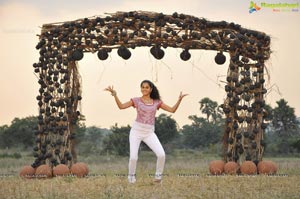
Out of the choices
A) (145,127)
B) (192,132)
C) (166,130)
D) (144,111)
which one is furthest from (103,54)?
(192,132)

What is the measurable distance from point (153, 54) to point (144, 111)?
255 centimetres

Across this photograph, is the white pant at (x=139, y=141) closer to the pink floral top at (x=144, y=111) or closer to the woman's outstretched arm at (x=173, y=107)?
the pink floral top at (x=144, y=111)

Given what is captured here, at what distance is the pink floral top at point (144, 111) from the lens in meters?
9.19

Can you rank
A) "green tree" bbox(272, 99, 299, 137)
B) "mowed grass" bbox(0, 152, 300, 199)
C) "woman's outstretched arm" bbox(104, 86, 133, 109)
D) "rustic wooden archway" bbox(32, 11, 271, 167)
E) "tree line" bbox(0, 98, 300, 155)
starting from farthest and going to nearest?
"green tree" bbox(272, 99, 299, 137), "tree line" bbox(0, 98, 300, 155), "rustic wooden archway" bbox(32, 11, 271, 167), "woman's outstretched arm" bbox(104, 86, 133, 109), "mowed grass" bbox(0, 152, 300, 199)

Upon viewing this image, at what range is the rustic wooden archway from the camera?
11.4 m

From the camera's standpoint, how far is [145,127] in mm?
9148

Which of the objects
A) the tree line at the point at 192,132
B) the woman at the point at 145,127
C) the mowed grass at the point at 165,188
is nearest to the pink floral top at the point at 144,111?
the woman at the point at 145,127

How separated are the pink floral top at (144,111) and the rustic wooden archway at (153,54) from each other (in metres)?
2.28

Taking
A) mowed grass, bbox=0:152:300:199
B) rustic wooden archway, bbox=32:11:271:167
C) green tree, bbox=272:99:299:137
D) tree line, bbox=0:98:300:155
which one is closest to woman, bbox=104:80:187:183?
mowed grass, bbox=0:152:300:199

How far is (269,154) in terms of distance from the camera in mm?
26359

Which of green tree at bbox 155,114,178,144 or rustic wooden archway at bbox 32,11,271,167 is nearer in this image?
rustic wooden archway at bbox 32,11,271,167

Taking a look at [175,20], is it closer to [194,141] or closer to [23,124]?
[194,141]

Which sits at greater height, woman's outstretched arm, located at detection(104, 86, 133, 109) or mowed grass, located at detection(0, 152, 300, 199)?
woman's outstretched arm, located at detection(104, 86, 133, 109)

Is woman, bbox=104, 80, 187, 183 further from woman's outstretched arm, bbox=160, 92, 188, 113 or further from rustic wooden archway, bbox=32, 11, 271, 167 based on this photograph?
rustic wooden archway, bbox=32, 11, 271, 167
